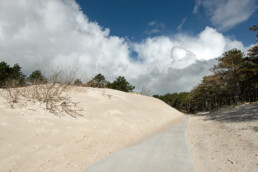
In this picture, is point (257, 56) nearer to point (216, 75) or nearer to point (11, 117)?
point (216, 75)

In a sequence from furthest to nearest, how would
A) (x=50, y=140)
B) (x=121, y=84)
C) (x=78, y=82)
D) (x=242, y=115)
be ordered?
1. (x=121, y=84)
2. (x=78, y=82)
3. (x=242, y=115)
4. (x=50, y=140)

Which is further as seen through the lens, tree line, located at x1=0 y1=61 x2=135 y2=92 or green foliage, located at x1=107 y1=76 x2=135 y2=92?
green foliage, located at x1=107 y1=76 x2=135 y2=92

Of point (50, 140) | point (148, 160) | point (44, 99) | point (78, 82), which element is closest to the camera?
point (148, 160)

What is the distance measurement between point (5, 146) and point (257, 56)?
3122 centimetres

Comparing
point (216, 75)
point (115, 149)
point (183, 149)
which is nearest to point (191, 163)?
point (183, 149)

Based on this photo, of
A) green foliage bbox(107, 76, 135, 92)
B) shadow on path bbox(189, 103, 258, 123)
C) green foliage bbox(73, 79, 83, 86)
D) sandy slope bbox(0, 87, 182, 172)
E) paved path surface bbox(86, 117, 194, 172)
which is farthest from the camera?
green foliage bbox(107, 76, 135, 92)

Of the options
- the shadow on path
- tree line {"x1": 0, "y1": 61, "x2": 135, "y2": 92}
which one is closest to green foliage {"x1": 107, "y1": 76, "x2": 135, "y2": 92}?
tree line {"x1": 0, "y1": 61, "x2": 135, "y2": 92}

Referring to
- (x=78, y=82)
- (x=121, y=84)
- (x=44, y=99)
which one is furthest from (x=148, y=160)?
(x=121, y=84)

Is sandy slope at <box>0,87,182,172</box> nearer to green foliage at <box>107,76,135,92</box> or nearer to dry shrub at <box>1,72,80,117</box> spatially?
dry shrub at <box>1,72,80,117</box>

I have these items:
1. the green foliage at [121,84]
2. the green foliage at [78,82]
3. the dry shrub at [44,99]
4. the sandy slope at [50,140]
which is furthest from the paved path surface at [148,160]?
the green foliage at [121,84]

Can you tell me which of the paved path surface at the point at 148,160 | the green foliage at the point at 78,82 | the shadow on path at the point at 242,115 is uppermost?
the green foliage at the point at 78,82

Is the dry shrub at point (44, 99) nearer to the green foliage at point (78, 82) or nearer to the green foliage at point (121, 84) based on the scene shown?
the green foliage at point (78, 82)

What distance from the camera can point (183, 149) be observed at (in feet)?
14.8

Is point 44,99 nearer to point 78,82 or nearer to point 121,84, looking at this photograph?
point 78,82
